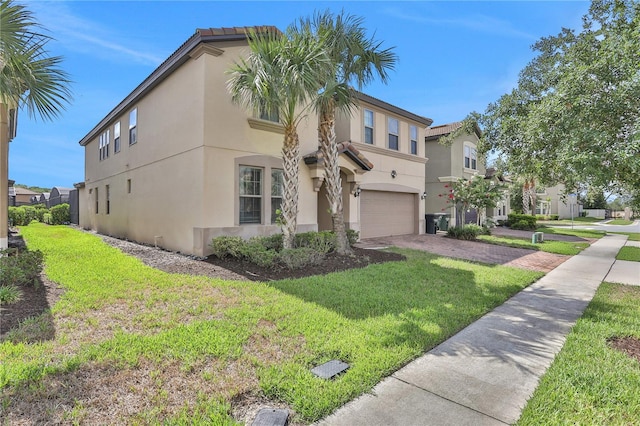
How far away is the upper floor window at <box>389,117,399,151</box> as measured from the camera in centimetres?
1717

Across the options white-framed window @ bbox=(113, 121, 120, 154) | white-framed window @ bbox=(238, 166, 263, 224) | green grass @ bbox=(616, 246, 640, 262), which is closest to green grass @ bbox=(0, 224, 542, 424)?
white-framed window @ bbox=(238, 166, 263, 224)

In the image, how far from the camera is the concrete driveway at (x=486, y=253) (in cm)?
1071

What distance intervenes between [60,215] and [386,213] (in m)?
23.9

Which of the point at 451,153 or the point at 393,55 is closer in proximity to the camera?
the point at 393,55

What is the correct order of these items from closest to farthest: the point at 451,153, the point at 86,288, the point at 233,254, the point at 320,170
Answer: the point at 86,288
the point at 233,254
the point at 320,170
the point at 451,153

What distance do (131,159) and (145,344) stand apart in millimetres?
12784

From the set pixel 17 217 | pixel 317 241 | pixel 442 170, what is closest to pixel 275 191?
pixel 317 241

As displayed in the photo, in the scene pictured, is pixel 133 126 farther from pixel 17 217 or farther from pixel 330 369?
pixel 330 369

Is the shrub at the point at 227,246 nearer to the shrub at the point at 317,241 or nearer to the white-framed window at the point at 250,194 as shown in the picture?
the white-framed window at the point at 250,194

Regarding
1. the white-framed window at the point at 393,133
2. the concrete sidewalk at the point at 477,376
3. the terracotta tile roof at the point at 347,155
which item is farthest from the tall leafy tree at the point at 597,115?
the white-framed window at the point at 393,133

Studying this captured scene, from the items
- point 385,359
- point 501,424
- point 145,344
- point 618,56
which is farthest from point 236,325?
point 618,56

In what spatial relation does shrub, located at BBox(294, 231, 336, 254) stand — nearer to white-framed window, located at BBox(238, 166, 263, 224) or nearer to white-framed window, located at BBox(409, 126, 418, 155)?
white-framed window, located at BBox(238, 166, 263, 224)

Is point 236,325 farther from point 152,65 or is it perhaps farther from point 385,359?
point 152,65

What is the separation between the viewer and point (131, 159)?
47.2 feet
